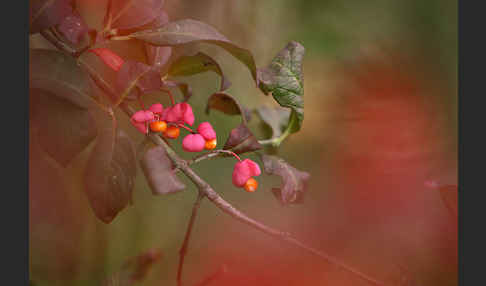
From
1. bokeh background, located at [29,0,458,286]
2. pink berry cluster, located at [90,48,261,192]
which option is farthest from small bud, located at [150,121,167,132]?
bokeh background, located at [29,0,458,286]

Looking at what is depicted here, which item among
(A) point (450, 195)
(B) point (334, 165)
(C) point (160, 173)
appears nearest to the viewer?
(C) point (160, 173)

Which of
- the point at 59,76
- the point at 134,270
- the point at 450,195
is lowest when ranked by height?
the point at 134,270

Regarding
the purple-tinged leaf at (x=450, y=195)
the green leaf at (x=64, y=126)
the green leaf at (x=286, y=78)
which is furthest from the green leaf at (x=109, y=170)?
the purple-tinged leaf at (x=450, y=195)

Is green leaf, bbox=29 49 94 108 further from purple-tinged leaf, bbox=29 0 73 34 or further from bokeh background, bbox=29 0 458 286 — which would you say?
bokeh background, bbox=29 0 458 286

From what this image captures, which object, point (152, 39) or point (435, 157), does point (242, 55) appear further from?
point (435, 157)

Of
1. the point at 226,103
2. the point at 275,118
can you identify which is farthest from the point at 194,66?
the point at 275,118

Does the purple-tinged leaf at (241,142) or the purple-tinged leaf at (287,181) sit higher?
the purple-tinged leaf at (241,142)

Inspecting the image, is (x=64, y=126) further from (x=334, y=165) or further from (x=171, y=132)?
(x=334, y=165)

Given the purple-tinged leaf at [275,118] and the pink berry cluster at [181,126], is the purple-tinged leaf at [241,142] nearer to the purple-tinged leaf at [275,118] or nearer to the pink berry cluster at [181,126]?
the pink berry cluster at [181,126]
